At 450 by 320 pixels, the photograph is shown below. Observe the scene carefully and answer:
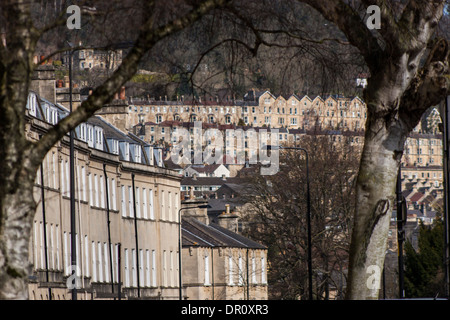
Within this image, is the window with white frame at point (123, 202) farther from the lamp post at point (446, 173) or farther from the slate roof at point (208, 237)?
the lamp post at point (446, 173)

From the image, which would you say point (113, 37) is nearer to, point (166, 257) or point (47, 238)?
point (47, 238)

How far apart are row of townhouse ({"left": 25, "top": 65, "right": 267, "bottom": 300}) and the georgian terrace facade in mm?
50

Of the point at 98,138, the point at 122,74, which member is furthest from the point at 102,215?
the point at 122,74

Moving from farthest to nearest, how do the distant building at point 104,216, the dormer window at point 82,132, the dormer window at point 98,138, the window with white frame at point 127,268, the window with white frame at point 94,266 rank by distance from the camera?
1. the window with white frame at point 127,268
2. the dormer window at point 98,138
3. the dormer window at point 82,132
4. the window with white frame at point 94,266
5. the distant building at point 104,216

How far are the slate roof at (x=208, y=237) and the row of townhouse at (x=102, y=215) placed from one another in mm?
3118

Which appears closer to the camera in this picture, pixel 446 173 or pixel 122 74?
pixel 122 74

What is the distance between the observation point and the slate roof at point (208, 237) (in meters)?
87.1

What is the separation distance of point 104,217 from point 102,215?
0.46 meters

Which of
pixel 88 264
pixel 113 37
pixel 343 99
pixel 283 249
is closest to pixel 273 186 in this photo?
pixel 283 249

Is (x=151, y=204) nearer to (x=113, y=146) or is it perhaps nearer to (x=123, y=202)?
(x=113, y=146)

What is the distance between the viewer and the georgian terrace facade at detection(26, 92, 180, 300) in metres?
49.6

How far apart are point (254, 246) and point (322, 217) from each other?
1197 inches

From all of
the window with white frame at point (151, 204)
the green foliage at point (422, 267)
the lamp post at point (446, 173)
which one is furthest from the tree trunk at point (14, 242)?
the window with white frame at point (151, 204)

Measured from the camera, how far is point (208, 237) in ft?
297
